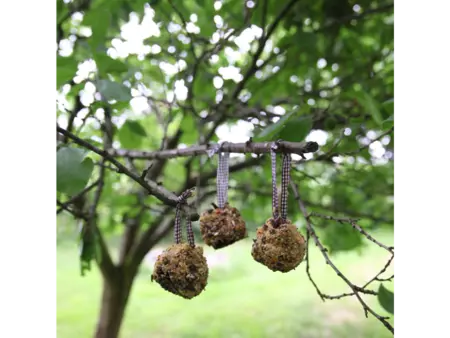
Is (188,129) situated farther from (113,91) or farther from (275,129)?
(275,129)

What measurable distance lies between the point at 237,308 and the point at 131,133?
3.56m

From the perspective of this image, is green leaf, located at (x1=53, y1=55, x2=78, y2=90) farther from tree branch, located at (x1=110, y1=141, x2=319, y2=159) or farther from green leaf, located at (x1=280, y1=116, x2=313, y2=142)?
green leaf, located at (x1=280, y1=116, x2=313, y2=142)


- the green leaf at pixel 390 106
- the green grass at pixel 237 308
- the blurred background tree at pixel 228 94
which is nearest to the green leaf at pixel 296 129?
the blurred background tree at pixel 228 94

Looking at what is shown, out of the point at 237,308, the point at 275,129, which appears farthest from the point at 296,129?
the point at 237,308

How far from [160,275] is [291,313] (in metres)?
3.86

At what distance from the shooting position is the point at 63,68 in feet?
2.17

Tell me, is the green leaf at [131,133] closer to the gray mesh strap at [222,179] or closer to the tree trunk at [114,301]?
the gray mesh strap at [222,179]

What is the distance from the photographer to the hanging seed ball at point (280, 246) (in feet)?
1.63

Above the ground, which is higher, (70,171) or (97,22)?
(97,22)

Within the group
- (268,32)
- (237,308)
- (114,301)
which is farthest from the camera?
(237,308)

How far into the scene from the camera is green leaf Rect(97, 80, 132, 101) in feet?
2.30
